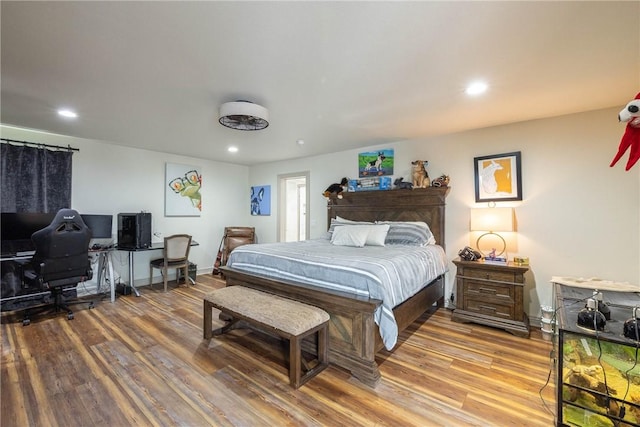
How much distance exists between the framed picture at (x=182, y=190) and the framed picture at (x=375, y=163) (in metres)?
3.31

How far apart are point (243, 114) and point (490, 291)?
3180 millimetres

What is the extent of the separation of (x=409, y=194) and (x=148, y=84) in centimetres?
332

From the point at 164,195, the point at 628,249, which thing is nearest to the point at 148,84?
the point at 164,195

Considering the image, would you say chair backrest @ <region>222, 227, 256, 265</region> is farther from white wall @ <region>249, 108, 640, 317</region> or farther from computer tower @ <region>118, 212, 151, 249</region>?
white wall @ <region>249, 108, 640, 317</region>

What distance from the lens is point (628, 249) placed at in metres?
2.65

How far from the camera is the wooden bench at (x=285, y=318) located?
77.0 inches

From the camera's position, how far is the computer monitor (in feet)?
13.0

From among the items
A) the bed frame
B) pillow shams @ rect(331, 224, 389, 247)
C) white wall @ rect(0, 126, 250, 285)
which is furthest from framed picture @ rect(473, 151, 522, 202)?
white wall @ rect(0, 126, 250, 285)

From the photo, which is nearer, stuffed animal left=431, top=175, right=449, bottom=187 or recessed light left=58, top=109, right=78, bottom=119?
recessed light left=58, top=109, right=78, bottom=119

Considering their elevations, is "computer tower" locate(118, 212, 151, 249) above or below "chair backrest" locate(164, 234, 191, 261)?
above

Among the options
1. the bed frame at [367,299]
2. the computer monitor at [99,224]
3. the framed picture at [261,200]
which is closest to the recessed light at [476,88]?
the bed frame at [367,299]

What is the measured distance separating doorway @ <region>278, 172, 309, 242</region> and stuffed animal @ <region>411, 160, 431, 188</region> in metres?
2.40

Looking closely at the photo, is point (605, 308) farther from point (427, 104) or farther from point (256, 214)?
point (256, 214)

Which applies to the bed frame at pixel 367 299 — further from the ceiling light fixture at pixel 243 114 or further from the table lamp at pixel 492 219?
the ceiling light fixture at pixel 243 114
